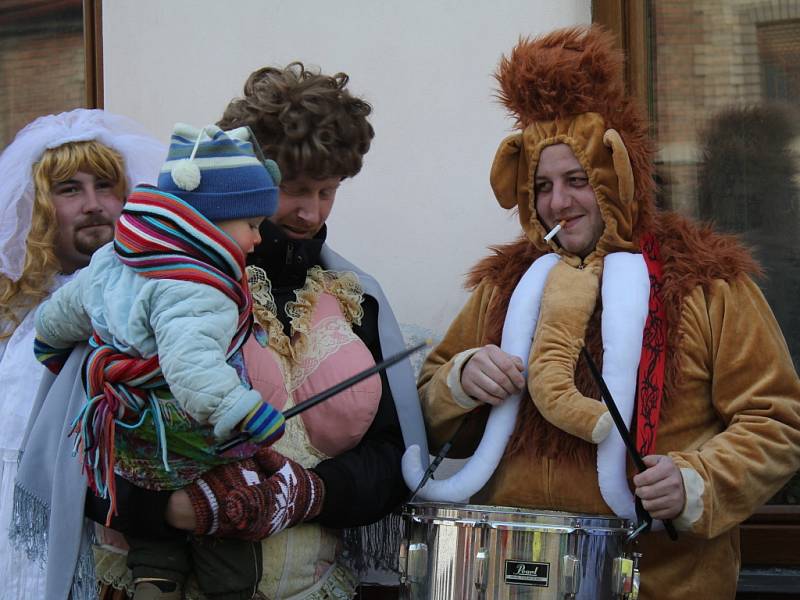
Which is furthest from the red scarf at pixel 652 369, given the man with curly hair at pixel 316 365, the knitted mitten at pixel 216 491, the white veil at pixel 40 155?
the white veil at pixel 40 155

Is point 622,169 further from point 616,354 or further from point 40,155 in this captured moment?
point 40,155

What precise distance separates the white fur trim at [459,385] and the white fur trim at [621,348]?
33 cm

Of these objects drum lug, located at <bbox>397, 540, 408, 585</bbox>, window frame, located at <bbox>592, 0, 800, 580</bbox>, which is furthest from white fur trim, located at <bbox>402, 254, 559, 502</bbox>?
window frame, located at <bbox>592, 0, 800, 580</bbox>

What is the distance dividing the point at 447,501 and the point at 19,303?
1330 mm

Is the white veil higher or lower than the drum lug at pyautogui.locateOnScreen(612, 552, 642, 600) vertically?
higher

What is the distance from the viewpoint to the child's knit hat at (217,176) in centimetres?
256

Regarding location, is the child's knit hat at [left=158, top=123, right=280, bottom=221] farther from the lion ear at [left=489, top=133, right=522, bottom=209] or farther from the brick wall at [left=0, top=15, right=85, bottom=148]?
the brick wall at [left=0, top=15, right=85, bottom=148]

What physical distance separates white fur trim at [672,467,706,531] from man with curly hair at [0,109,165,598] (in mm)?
1683

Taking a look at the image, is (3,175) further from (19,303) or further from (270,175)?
(270,175)

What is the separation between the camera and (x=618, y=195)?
3074 millimetres

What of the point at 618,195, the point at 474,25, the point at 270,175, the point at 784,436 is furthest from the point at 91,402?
the point at 474,25

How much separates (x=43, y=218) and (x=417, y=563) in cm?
142

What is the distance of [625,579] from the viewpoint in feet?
8.88

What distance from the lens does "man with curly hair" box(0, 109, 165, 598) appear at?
3359 millimetres
